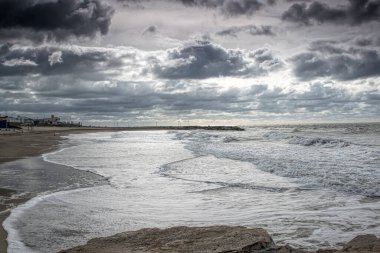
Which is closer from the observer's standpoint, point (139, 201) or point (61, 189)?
point (139, 201)

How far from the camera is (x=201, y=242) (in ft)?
17.3

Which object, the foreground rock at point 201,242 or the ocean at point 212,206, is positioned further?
the ocean at point 212,206

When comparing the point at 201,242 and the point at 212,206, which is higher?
the point at 201,242

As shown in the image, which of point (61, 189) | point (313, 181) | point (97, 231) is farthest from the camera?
point (313, 181)

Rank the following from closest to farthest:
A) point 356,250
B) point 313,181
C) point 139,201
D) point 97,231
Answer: point 356,250 → point 97,231 → point 139,201 → point 313,181

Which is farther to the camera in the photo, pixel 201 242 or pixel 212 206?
pixel 212 206

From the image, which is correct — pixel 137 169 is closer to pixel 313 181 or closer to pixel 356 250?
pixel 313 181

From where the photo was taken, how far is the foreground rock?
4.72 m

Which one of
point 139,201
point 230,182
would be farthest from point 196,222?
point 230,182

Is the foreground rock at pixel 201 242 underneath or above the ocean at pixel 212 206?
above

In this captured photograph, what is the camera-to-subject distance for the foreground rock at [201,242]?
4721 millimetres

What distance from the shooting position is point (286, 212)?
8078 mm

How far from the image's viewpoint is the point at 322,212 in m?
8.01

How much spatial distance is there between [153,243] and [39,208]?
4.07 m
